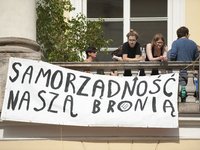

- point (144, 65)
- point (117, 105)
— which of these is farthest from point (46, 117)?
point (144, 65)

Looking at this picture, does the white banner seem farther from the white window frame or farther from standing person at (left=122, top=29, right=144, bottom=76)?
the white window frame

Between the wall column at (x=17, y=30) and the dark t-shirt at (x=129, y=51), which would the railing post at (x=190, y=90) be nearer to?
the dark t-shirt at (x=129, y=51)

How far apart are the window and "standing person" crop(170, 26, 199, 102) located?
3.17 meters

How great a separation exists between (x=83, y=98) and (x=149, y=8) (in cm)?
459

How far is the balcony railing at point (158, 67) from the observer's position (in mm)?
7586

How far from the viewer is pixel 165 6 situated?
11.3 m

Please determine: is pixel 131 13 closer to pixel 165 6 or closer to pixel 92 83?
pixel 165 6

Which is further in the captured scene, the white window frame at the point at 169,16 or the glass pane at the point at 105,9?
the glass pane at the point at 105,9

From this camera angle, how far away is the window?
436 inches

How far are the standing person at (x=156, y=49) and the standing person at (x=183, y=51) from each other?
0.17 meters

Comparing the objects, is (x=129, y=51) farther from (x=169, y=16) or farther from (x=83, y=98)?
A: (x=169, y=16)

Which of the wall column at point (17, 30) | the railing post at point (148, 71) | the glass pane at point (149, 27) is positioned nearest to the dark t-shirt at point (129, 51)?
the railing post at point (148, 71)

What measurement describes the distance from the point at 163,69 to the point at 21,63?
238cm

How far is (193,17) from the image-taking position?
11.0 meters
